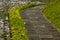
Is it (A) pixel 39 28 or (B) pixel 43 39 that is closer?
(B) pixel 43 39

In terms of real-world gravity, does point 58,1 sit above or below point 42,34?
above

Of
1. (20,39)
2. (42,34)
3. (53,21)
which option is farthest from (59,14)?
(20,39)

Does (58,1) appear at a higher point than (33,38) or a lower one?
higher

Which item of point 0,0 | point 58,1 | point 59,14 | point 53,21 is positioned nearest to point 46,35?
point 53,21

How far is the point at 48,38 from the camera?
305 inches

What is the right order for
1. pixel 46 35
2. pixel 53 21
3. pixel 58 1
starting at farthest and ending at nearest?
pixel 58 1 → pixel 53 21 → pixel 46 35

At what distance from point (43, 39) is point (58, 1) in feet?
20.3

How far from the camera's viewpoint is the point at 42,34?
8.27 meters

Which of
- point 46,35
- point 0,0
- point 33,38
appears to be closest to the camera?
point 33,38

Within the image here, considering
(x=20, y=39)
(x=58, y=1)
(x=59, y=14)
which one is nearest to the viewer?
(x=20, y=39)

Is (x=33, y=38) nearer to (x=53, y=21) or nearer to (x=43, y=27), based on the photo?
(x=43, y=27)

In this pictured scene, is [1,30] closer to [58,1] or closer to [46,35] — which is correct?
[46,35]

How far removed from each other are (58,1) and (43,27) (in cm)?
433

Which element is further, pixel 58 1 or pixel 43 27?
pixel 58 1
